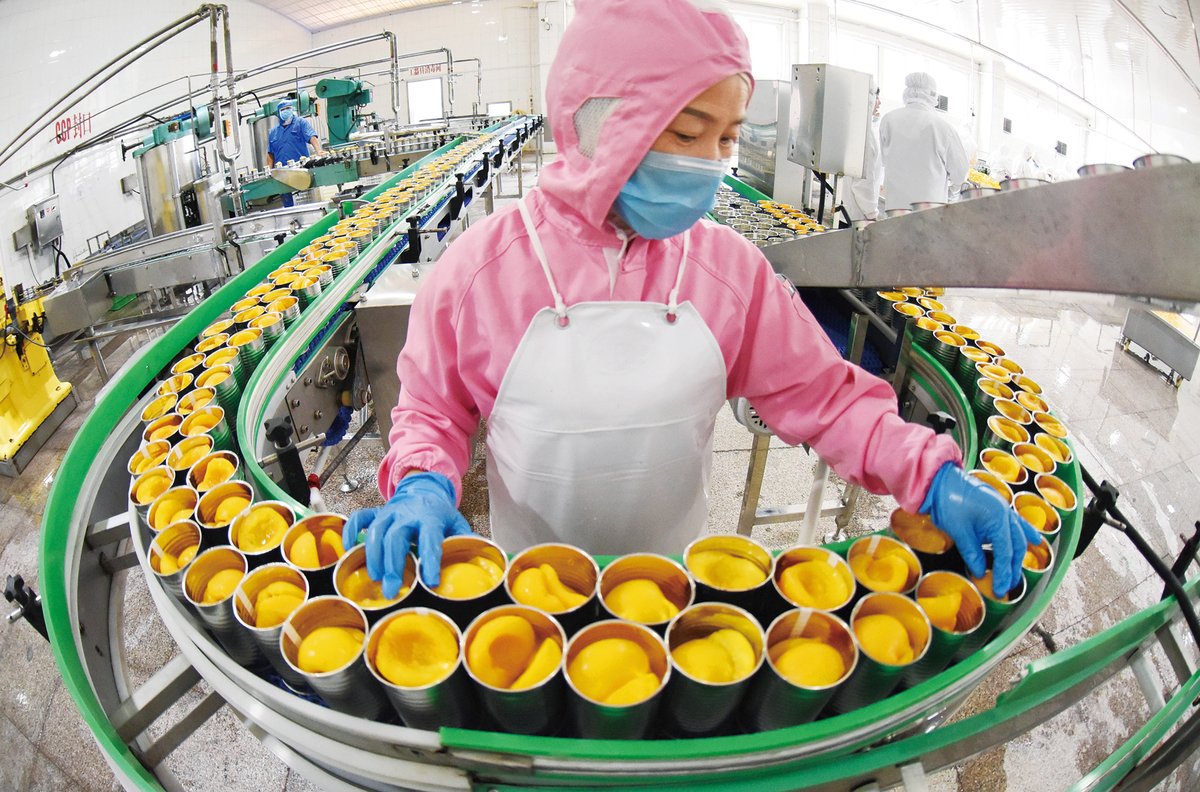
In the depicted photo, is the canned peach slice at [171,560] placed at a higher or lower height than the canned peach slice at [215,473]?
lower

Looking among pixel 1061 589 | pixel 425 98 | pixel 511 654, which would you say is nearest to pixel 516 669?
pixel 511 654

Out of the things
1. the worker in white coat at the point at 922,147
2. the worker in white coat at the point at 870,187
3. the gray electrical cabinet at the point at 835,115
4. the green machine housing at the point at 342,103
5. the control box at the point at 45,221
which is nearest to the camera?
the gray electrical cabinet at the point at 835,115

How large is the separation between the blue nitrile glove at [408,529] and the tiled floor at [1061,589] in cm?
86

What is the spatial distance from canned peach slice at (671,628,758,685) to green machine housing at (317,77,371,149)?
28.8ft

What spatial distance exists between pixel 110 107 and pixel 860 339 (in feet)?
25.9

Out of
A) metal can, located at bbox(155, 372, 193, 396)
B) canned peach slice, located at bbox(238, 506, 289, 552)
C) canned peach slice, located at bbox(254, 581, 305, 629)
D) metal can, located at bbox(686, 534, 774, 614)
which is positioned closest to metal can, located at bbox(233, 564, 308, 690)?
canned peach slice, located at bbox(254, 581, 305, 629)

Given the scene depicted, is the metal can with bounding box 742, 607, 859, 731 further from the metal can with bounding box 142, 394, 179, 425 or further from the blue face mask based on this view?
the metal can with bounding box 142, 394, 179, 425

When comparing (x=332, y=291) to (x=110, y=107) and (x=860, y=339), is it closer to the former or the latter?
(x=860, y=339)

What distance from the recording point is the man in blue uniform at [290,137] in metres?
7.99

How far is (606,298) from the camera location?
43.5 inches

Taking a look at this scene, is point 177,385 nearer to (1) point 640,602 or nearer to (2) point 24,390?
(1) point 640,602

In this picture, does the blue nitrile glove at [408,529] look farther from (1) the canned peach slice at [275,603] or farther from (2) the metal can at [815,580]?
(2) the metal can at [815,580]

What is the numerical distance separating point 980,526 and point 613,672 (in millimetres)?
613

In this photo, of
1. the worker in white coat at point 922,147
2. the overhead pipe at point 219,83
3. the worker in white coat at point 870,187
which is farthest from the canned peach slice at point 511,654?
the worker in white coat at point 870,187
